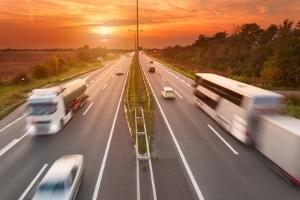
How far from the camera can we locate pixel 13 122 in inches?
1060

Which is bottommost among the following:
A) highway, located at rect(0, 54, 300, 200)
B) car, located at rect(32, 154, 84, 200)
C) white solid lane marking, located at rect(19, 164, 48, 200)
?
white solid lane marking, located at rect(19, 164, 48, 200)

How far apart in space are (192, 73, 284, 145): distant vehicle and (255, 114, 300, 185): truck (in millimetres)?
764

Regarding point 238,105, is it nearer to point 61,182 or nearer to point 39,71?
point 61,182

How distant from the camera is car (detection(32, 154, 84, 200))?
1189 centimetres

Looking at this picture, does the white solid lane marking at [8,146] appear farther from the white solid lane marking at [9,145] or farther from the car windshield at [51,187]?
the car windshield at [51,187]

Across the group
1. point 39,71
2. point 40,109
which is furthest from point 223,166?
point 39,71

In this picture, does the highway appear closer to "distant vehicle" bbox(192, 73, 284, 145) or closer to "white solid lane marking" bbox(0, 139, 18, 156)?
"white solid lane marking" bbox(0, 139, 18, 156)

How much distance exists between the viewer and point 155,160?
17.6 m

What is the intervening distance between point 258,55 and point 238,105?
224 ft

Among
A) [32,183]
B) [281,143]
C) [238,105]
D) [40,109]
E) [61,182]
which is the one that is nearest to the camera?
[61,182]

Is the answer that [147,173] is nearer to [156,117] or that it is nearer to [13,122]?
[156,117]

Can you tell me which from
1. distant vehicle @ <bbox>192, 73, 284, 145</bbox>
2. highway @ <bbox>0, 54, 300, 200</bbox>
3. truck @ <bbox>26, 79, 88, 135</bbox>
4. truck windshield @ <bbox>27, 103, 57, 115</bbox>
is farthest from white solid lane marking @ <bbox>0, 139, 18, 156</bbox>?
distant vehicle @ <bbox>192, 73, 284, 145</bbox>

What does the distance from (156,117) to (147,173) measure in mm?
11726

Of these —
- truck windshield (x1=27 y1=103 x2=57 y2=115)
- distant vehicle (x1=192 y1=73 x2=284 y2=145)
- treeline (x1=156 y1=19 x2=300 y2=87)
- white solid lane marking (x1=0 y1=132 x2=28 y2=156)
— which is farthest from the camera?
treeline (x1=156 y1=19 x2=300 y2=87)
